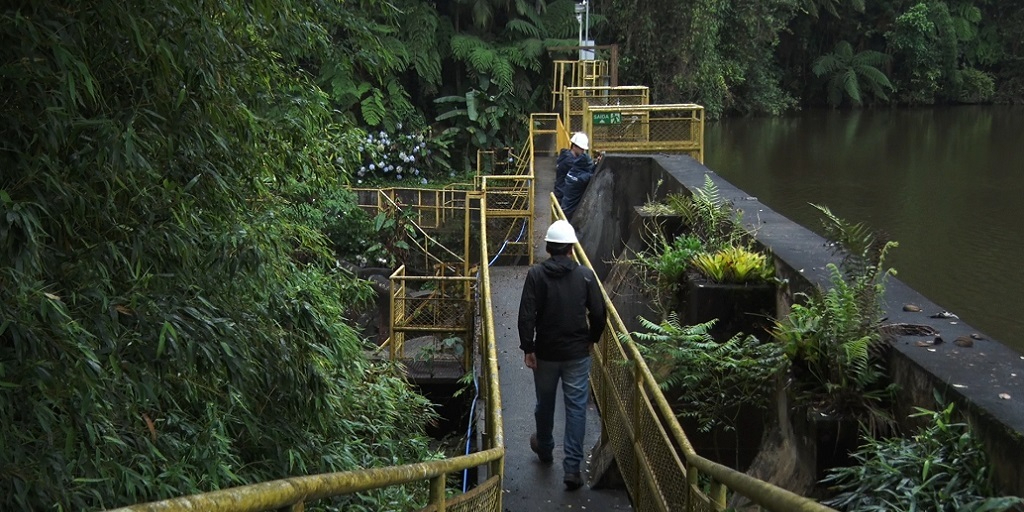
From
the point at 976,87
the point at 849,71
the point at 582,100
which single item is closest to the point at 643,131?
the point at 582,100

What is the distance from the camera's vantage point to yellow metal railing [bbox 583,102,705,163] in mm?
17391

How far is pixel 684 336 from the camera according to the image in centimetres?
757

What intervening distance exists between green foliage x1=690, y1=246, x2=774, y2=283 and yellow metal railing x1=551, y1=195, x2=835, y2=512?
1.13 m

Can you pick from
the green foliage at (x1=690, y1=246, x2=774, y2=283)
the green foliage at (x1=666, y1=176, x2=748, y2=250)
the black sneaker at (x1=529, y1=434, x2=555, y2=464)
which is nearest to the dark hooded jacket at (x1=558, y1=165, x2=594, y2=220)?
the green foliage at (x1=666, y1=176, x2=748, y2=250)

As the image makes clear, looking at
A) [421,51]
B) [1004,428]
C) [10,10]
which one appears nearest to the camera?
[10,10]

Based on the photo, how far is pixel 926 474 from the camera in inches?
200

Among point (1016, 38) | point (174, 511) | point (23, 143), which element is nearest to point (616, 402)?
point (23, 143)

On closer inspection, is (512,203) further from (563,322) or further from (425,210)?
(563,322)

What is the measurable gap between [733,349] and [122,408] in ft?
14.3

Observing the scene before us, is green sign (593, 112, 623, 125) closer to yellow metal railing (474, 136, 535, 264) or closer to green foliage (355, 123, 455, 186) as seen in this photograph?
yellow metal railing (474, 136, 535, 264)

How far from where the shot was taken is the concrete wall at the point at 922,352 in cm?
494

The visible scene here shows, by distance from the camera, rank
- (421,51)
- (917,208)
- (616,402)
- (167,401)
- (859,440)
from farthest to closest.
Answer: (421,51), (917,208), (616,402), (859,440), (167,401)

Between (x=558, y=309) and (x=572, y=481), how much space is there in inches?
47.8

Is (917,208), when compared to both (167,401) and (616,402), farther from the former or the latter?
(167,401)
